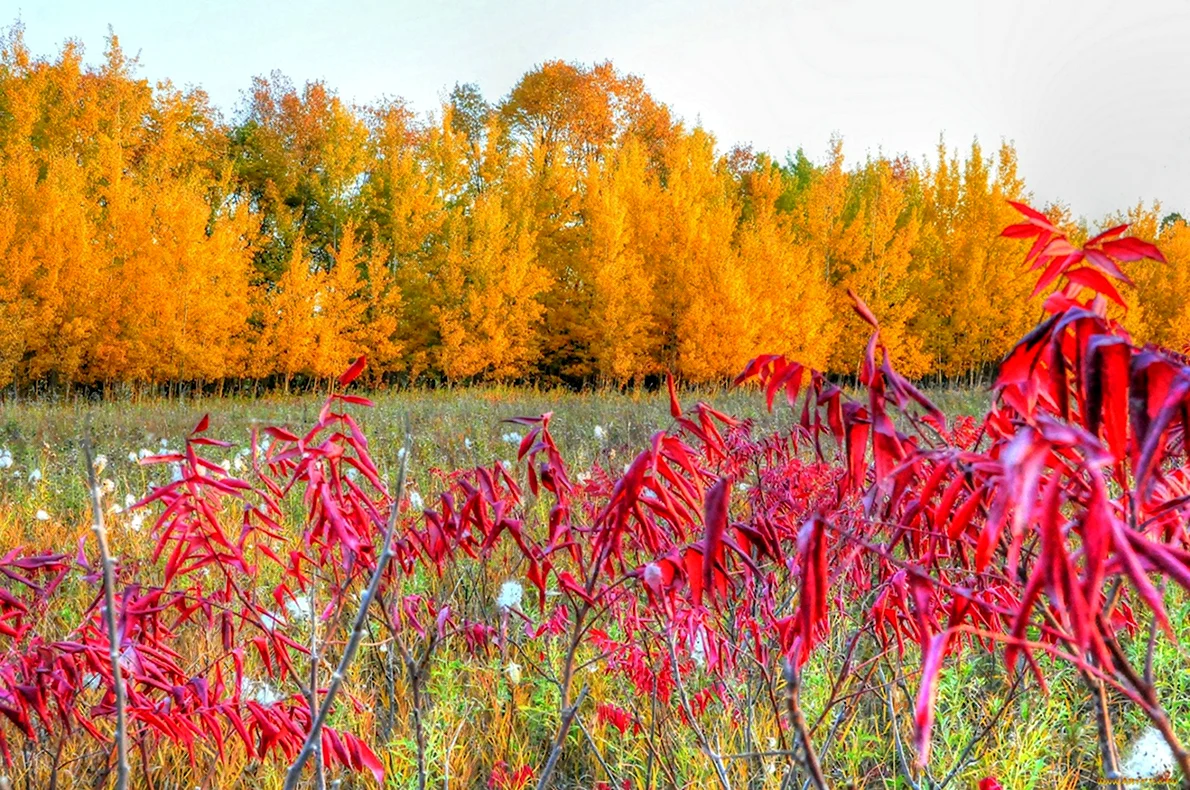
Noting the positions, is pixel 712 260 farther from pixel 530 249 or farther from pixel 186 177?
pixel 186 177

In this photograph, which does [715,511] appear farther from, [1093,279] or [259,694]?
[259,694]

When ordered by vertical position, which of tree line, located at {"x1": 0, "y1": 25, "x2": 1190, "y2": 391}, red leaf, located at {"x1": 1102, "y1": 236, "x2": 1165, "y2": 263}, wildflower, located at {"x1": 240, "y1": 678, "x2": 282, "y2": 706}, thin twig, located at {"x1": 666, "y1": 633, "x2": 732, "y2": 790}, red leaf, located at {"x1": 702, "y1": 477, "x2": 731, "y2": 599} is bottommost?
wildflower, located at {"x1": 240, "y1": 678, "x2": 282, "y2": 706}

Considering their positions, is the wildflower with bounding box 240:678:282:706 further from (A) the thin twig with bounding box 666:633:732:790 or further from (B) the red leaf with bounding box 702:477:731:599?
(B) the red leaf with bounding box 702:477:731:599

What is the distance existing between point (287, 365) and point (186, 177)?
4868 millimetres

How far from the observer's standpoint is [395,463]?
19.4 feet

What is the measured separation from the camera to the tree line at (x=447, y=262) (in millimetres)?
14258

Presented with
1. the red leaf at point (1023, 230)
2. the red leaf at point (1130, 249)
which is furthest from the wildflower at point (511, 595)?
the red leaf at point (1130, 249)

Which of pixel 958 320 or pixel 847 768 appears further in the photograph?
pixel 958 320

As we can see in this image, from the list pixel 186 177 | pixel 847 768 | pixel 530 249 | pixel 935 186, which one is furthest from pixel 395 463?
pixel 935 186

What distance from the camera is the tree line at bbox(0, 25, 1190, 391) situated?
14258 millimetres

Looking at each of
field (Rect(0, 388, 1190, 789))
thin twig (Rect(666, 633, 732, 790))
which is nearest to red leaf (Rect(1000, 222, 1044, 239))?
thin twig (Rect(666, 633, 732, 790))

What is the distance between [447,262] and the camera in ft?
58.4

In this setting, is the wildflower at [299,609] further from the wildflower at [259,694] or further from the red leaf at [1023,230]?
the red leaf at [1023,230]

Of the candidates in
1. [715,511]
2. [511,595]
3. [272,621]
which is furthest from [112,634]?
[511,595]
